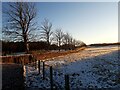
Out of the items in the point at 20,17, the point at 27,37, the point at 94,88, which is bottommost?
the point at 94,88

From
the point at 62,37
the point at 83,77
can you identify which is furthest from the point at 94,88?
the point at 62,37

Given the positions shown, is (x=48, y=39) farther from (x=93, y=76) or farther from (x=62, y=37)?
(x=93, y=76)

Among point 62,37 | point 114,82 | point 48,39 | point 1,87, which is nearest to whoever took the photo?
point 1,87

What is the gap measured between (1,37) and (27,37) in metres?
4.51

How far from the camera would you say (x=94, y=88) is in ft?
47.1

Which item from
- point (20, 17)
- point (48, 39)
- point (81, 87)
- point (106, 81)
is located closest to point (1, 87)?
point (81, 87)

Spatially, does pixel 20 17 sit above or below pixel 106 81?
above

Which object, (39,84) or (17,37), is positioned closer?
(39,84)

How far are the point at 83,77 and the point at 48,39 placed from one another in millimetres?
52615

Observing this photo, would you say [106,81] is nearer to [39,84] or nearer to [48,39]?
[39,84]

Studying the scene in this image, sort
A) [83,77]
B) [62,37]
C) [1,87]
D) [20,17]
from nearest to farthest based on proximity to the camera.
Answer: [1,87]
[83,77]
[20,17]
[62,37]

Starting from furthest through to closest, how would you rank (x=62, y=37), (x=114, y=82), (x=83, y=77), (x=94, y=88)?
(x=62, y=37) < (x=83, y=77) < (x=114, y=82) < (x=94, y=88)

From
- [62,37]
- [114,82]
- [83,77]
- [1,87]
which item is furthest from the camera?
[62,37]

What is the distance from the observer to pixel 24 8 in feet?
154
